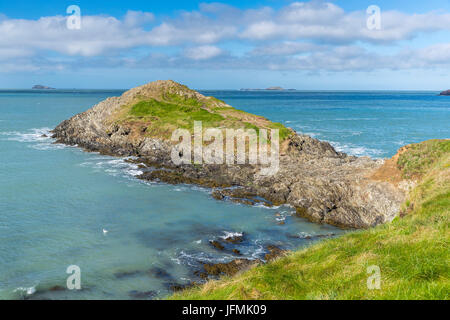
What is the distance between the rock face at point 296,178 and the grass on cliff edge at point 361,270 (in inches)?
670

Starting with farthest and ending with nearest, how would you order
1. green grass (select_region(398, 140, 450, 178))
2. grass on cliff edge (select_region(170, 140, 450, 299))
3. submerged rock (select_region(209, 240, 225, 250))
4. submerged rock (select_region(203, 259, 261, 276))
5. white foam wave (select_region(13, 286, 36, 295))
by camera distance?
green grass (select_region(398, 140, 450, 178)) → submerged rock (select_region(209, 240, 225, 250)) → submerged rock (select_region(203, 259, 261, 276)) → white foam wave (select_region(13, 286, 36, 295)) → grass on cliff edge (select_region(170, 140, 450, 299))

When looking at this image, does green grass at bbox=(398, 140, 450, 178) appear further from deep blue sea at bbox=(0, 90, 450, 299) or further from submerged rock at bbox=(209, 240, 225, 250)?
submerged rock at bbox=(209, 240, 225, 250)

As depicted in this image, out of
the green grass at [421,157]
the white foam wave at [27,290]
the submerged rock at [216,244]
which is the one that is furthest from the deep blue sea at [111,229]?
the green grass at [421,157]

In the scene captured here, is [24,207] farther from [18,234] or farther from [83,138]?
[83,138]

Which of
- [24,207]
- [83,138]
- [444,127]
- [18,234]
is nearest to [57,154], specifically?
[83,138]

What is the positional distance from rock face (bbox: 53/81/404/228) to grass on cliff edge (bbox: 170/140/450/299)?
17019 mm

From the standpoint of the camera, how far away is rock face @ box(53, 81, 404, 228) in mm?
32125

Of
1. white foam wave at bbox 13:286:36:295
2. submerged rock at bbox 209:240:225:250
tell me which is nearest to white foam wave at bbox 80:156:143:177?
submerged rock at bbox 209:240:225:250

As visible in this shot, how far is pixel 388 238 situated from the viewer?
13.4 metres

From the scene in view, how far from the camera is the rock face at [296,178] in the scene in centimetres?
3212

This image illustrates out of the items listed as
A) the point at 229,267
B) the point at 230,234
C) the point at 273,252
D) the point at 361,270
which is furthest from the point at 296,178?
the point at 361,270

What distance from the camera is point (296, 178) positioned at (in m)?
38.7

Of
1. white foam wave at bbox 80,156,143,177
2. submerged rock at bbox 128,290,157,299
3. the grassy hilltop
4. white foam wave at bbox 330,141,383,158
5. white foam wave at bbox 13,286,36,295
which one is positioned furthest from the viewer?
the grassy hilltop
